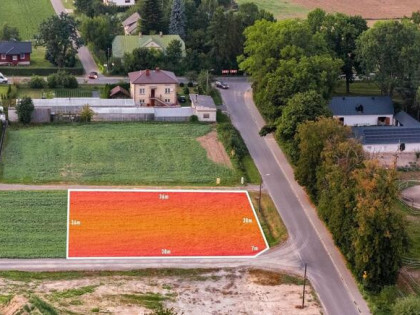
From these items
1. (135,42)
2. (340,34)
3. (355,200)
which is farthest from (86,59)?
(355,200)

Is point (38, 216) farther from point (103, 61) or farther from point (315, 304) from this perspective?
point (103, 61)

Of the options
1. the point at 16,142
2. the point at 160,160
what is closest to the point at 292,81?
the point at 160,160

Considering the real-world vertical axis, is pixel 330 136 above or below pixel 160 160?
above

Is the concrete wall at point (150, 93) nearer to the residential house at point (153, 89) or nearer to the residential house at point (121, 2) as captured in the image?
A: the residential house at point (153, 89)

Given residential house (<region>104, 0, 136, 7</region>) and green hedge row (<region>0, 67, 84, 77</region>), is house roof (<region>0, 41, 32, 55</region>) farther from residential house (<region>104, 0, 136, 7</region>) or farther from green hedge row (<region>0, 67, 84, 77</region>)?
residential house (<region>104, 0, 136, 7</region>)

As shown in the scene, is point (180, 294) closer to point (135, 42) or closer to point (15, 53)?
point (135, 42)

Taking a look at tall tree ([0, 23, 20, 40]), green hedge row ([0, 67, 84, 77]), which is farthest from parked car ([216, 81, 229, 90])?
tall tree ([0, 23, 20, 40])
